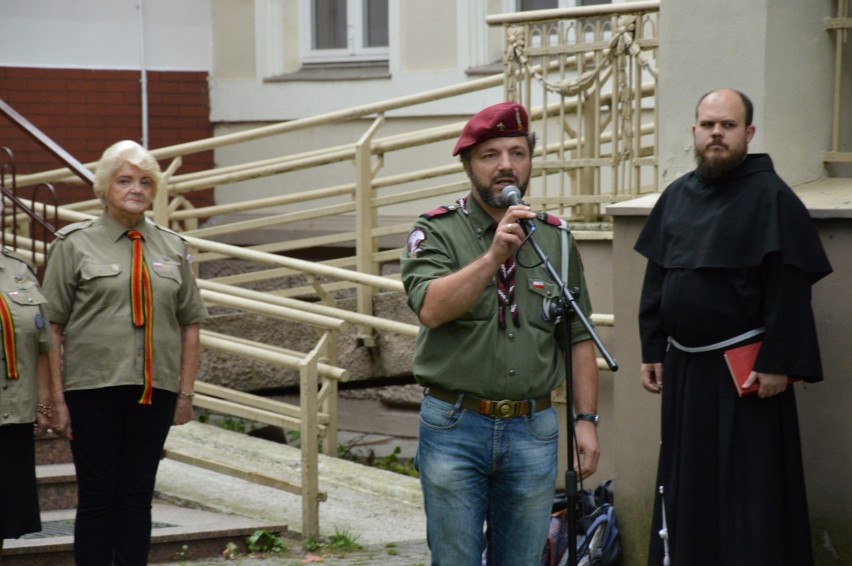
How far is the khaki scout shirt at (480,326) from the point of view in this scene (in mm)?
4129

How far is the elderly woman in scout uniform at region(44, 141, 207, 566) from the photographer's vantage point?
5348mm

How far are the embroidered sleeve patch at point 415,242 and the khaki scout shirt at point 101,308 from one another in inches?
61.7

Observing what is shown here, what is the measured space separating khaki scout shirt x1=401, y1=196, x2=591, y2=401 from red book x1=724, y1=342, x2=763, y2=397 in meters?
0.76

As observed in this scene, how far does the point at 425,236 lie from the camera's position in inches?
166

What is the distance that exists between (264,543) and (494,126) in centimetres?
327

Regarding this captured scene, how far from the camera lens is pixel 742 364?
4.81 m

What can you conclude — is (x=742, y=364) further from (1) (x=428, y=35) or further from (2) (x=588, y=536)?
(1) (x=428, y=35)

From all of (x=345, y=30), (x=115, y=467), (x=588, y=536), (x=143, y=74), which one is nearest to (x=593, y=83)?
(x=588, y=536)

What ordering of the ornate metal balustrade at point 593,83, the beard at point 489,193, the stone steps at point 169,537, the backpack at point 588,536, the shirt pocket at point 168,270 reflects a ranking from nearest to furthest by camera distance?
the beard at point 489,193, the shirt pocket at point 168,270, the backpack at point 588,536, the stone steps at point 169,537, the ornate metal balustrade at point 593,83

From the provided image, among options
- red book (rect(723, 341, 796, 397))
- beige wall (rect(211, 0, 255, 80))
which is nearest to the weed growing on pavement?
beige wall (rect(211, 0, 255, 80))

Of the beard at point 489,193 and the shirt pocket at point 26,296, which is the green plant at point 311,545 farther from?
the beard at point 489,193

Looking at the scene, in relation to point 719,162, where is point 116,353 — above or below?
below

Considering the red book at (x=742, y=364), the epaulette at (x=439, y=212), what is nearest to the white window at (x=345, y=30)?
the red book at (x=742, y=364)

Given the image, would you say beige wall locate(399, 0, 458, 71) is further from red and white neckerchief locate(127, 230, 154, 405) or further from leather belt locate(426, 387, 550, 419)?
leather belt locate(426, 387, 550, 419)
